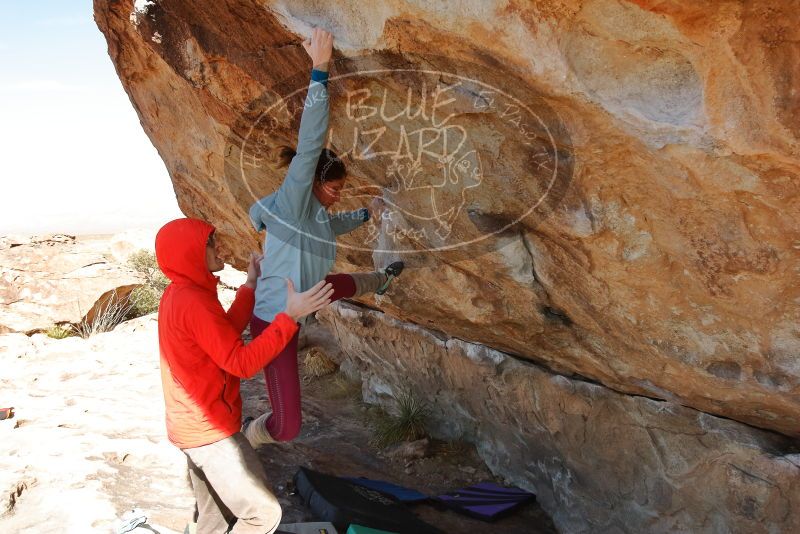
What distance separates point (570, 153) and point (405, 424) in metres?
3.19

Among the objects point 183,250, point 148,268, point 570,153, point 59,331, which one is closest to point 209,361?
point 183,250

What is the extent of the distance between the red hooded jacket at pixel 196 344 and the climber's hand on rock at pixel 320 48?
2.66 ft

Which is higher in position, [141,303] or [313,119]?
[313,119]

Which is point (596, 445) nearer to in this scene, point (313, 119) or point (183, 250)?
point (313, 119)

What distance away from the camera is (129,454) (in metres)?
4.39

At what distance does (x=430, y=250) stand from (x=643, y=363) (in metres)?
1.31

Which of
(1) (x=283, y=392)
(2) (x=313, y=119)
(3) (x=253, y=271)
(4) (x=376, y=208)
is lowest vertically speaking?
(1) (x=283, y=392)

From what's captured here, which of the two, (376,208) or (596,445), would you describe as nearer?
(596,445)

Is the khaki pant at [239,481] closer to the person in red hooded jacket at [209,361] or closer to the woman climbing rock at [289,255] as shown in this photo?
the person in red hooded jacket at [209,361]

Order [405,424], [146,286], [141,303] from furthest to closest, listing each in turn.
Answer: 1. [146,286]
2. [141,303]
3. [405,424]

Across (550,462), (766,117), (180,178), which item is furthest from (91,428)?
(766,117)

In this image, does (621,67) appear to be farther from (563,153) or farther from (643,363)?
(643,363)

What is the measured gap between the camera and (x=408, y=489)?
4.33 m

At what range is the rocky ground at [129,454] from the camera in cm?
363
